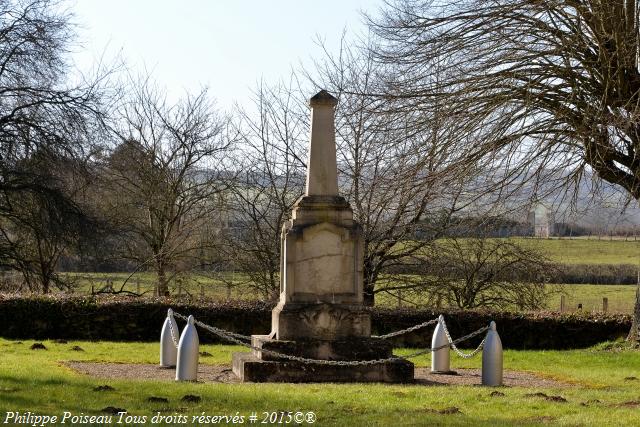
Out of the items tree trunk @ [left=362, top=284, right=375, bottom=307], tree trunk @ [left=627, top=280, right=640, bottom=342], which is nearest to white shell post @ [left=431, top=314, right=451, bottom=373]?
tree trunk @ [left=627, top=280, right=640, bottom=342]


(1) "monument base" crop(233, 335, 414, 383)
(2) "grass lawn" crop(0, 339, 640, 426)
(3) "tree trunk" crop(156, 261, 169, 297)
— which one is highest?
(3) "tree trunk" crop(156, 261, 169, 297)

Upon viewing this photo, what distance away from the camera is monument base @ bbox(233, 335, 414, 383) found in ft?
53.2

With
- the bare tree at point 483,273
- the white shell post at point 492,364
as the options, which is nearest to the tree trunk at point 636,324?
the bare tree at point 483,273

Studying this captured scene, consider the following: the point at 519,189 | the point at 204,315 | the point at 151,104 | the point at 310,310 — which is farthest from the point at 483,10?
the point at 151,104

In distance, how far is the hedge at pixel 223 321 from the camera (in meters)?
24.2

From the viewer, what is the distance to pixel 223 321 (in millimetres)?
25062

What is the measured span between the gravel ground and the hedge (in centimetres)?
607

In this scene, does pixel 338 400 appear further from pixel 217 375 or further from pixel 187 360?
pixel 217 375

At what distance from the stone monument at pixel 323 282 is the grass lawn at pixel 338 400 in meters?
1.63

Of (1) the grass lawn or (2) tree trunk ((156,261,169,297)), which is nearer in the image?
(1) the grass lawn

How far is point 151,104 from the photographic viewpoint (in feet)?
133

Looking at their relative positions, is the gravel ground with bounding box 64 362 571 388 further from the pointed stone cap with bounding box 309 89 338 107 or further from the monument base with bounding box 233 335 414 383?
the pointed stone cap with bounding box 309 89 338 107

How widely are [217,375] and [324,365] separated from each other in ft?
6.30

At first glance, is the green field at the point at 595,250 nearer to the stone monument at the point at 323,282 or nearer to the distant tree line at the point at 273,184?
the distant tree line at the point at 273,184
